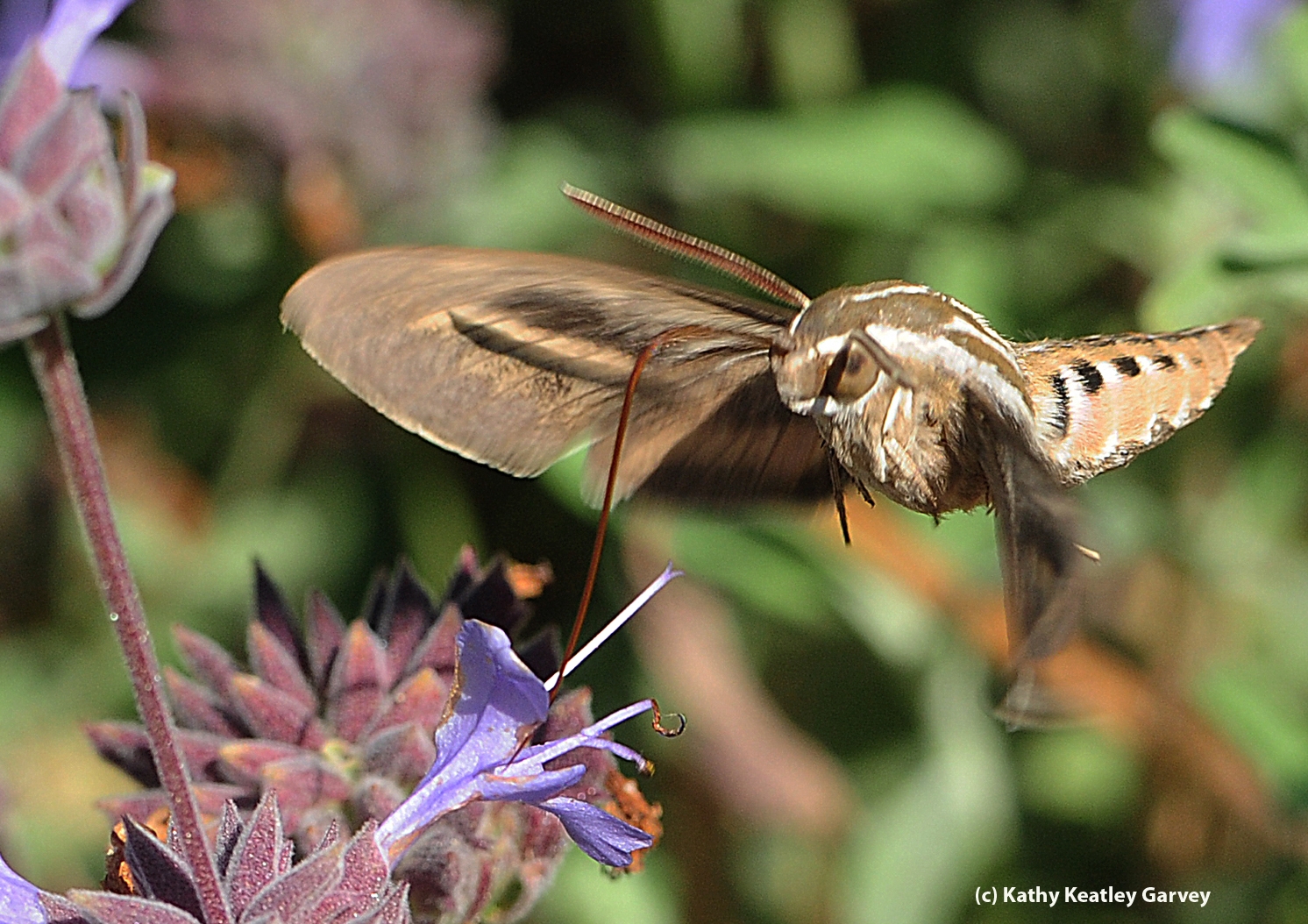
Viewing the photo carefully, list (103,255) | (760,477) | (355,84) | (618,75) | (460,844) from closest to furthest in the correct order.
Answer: (103,255), (460,844), (760,477), (355,84), (618,75)

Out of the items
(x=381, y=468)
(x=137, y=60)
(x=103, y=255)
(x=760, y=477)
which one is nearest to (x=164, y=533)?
(x=381, y=468)

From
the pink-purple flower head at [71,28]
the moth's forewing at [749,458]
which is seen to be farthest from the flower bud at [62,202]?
the moth's forewing at [749,458]

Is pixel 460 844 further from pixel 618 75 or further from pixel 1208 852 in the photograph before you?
pixel 618 75

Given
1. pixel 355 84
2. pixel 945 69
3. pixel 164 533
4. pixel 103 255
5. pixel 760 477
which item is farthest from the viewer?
pixel 945 69

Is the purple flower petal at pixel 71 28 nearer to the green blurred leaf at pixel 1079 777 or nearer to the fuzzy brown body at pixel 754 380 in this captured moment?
the fuzzy brown body at pixel 754 380

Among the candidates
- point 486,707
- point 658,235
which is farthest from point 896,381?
point 486,707

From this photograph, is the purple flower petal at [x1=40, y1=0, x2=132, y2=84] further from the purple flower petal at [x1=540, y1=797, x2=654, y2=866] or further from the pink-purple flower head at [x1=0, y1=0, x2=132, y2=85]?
the purple flower petal at [x1=540, y1=797, x2=654, y2=866]
